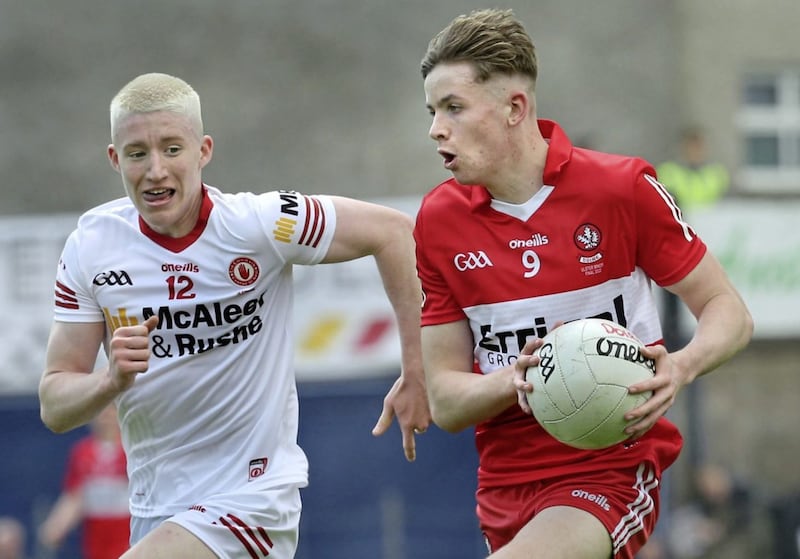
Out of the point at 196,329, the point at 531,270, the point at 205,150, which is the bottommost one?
the point at 196,329

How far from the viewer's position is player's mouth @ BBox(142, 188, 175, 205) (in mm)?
5289

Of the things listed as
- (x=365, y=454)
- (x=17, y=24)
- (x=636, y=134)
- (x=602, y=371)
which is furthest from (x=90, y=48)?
A: (x=602, y=371)

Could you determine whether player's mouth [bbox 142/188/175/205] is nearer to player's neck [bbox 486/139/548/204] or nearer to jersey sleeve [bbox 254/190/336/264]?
jersey sleeve [bbox 254/190/336/264]

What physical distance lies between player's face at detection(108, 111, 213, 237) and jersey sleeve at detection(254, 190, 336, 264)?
12.1 inches

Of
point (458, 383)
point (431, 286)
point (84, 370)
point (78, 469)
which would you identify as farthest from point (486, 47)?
Result: point (78, 469)

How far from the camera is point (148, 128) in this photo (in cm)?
522

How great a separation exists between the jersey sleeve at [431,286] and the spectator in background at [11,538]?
8.57 metres

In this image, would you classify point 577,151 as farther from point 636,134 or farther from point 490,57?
point 636,134

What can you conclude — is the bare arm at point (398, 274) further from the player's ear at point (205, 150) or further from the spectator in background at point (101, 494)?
the spectator in background at point (101, 494)

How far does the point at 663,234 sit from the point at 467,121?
0.79 metres

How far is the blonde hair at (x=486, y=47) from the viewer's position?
512cm

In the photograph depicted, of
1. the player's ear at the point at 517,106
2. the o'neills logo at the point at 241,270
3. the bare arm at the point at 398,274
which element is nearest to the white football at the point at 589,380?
the player's ear at the point at 517,106

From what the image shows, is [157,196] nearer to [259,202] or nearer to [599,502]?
[259,202]

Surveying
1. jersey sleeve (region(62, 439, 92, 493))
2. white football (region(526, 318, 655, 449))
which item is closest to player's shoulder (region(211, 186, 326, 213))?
white football (region(526, 318, 655, 449))
